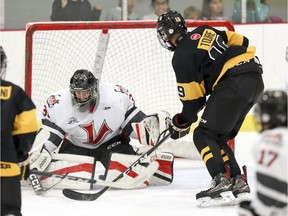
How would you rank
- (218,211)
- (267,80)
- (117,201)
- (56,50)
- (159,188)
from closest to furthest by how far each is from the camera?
(218,211) < (117,201) < (159,188) < (56,50) < (267,80)

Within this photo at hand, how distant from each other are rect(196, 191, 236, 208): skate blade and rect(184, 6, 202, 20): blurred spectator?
2972 millimetres

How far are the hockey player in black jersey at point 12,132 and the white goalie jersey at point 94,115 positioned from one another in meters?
1.67

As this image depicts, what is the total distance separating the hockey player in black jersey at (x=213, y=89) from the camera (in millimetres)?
4406

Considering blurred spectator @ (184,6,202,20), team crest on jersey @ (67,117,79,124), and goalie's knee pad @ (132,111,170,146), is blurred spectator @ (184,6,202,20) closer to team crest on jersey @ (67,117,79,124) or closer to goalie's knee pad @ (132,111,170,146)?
goalie's knee pad @ (132,111,170,146)

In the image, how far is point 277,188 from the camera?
2596mm

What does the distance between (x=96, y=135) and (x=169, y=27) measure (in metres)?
0.89

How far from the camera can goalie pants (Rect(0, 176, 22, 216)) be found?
334 centimetres

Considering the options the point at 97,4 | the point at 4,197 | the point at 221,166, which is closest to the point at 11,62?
the point at 97,4

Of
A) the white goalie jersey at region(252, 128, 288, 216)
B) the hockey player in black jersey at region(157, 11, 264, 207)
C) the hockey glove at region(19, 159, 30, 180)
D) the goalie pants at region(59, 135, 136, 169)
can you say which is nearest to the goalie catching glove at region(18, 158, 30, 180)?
the hockey glove at region(19, 159, 30, 180)

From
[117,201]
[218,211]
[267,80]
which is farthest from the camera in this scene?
[267,80]

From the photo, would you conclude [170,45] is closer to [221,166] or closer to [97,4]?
[221,166]

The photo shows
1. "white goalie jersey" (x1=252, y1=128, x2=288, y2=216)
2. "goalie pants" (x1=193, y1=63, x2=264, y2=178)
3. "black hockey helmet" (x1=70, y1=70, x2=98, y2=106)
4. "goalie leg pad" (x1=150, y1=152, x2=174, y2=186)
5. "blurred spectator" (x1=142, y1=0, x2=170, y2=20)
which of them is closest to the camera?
"white goalie jersey" (x1=252, y1=128, x2=288, y2=216)

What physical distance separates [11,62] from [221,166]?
3.10m

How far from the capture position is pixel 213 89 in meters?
4.53
